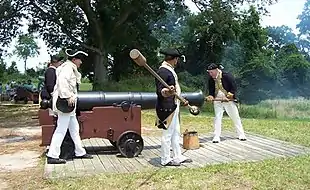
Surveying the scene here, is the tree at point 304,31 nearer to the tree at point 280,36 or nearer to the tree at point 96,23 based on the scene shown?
the tree at point 280,36

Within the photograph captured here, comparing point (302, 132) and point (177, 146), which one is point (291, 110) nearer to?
point (302, 132)

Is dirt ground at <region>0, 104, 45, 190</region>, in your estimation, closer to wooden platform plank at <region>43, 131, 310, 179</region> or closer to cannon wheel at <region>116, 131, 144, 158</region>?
wooden platform plank at <region>43, 131, 310, 179</region>

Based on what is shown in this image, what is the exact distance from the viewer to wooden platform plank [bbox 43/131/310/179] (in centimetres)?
571

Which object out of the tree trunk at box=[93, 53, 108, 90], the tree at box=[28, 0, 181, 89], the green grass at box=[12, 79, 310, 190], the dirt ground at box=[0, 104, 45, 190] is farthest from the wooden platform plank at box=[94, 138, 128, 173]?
the tree trunk at box=[93, 53, 108, 90]

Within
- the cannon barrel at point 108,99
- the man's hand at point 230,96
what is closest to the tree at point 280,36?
the man's hand at point 230,96

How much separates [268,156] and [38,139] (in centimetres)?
477

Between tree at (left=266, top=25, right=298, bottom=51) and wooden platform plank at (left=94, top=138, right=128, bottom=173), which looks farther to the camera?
tree at (left=266, top=25, right=298, bottom=51)

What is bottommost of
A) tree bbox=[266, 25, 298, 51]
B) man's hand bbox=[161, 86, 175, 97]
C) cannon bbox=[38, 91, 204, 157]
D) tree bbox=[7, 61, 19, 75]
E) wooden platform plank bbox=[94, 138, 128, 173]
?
wooden platform plank bbox=[94, 138, 128, 173]

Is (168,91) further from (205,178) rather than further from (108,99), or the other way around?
(108,99)

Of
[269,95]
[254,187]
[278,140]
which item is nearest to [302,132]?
[278,140]

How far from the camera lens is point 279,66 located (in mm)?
36906

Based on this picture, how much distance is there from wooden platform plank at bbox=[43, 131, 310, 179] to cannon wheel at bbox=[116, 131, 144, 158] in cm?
9

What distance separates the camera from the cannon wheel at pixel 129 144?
6.46 metres

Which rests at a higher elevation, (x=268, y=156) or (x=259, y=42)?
(x=259, y=42)
